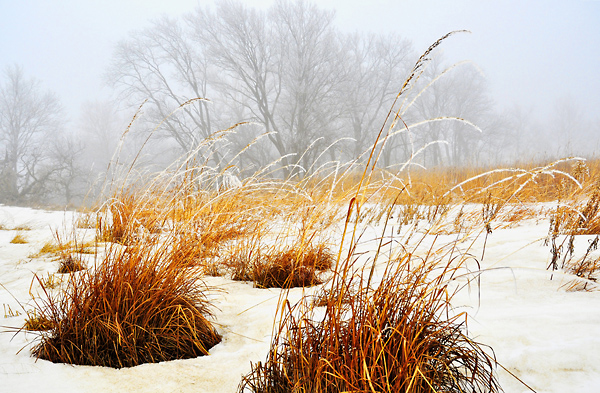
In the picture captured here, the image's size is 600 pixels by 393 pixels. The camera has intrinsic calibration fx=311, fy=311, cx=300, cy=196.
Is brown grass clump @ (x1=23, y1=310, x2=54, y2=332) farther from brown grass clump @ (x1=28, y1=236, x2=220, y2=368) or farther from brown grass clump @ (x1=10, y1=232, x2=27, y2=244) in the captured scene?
brown grass clump @ (x1=10, y1=232, x2=27, y2=244)

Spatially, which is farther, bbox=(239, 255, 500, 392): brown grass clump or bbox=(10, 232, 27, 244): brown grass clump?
bbox=(10, 232, 27, 244): brown grass clump

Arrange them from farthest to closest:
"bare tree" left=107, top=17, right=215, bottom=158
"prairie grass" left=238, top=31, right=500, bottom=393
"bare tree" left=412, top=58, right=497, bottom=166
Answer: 1. "bare tree" left=412, top=58, right=497, bottom=166
2. "bare tree" left=107, top=17, right=215, bottom=158
3. "prairie grass" left=238, top=31, right=500, bottom=393

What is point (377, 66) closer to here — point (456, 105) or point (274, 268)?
point (456, 105)

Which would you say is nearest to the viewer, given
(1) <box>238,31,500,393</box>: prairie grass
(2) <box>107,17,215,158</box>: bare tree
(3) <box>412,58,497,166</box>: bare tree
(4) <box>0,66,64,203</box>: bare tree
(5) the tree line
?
(1) <box>238,31,500,393</box>: prairie grass

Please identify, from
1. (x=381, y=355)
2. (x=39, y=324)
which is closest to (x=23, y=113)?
(x=39, y=324)

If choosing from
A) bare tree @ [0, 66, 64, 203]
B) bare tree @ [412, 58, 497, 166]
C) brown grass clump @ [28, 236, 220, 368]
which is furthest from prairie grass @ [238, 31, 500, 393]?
bare tree @ [412, 58, 497, 166]

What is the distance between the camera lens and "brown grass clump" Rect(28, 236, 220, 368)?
1.32 metres

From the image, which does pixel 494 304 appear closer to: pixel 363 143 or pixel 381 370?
pixel 381 370

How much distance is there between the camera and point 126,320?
4.60ft

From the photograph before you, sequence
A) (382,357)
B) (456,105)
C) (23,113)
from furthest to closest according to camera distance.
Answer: (456,105)
(23,113)
(382,357)

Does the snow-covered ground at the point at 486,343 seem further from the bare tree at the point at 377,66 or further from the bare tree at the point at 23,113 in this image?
the bare tree at the point at 23,113

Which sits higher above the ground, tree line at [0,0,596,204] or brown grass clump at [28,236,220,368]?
tree line at [0,0,596,204]

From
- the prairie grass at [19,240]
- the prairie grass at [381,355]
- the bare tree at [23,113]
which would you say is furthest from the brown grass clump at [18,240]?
the bare tree at [23,113]

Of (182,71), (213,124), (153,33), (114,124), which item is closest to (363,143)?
(213,124)
